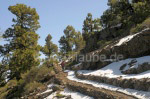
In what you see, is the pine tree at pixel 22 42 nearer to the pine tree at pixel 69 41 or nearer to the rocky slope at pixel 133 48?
the rocky slope at pixel 133 48

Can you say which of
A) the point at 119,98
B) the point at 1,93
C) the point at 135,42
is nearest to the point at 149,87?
the point at 119,98

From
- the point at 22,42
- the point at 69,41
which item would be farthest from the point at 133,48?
the point at 69,41

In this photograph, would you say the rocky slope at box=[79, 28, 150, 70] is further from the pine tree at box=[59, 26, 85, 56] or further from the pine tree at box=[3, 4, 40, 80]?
the pine tree at box=[59, 26, 85, 56]

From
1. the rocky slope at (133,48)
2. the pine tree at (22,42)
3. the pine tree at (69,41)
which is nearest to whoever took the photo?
the rocky slope at (133,48)

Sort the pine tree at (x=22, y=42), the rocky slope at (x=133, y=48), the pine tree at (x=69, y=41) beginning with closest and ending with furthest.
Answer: the rocky slope at (x=133, y=48) < the pine tree at (x=22, y=42) < the pine tree at (x=69, y=41)

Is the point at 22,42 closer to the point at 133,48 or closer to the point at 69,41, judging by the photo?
the point at 133,48

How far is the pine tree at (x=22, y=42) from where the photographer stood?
16.0 meters

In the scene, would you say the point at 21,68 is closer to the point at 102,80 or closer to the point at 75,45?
the point at 102,80

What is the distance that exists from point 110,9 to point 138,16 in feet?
37.0

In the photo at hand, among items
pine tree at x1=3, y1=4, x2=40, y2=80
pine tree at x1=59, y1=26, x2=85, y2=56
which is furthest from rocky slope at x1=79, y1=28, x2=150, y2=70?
pine tree at x1=59, y1=26, x2=85, y2=56

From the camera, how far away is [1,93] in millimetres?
13414

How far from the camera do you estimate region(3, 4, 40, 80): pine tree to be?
1605cm

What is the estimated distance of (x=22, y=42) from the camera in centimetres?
1689

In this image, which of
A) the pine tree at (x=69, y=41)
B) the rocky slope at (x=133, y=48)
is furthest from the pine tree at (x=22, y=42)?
the pine tree at (x=69, y=41)
